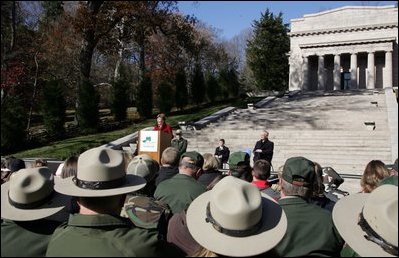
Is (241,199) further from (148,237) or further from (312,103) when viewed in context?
(312,103)

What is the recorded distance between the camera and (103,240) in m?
2.32

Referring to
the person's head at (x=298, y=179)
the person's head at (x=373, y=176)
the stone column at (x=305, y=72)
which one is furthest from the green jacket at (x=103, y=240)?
the stone column at (x=305, y=72)

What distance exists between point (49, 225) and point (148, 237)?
3.26 ft

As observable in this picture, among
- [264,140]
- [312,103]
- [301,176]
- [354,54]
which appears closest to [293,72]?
[354,54]

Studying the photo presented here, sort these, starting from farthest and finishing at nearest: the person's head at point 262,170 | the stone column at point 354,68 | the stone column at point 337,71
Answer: the stone column at point 337,71
the stone column at point 354,68
the person's head at point 262,170

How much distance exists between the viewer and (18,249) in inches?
109

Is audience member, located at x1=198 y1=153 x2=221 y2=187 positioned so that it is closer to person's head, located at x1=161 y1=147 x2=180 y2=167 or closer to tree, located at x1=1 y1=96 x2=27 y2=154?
person's head, located at x1=161 y1=147 x2=180 y2=167

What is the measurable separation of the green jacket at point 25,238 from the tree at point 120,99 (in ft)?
61.9

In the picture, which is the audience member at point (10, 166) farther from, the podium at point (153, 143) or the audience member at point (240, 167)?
the podium at point (153, 143)

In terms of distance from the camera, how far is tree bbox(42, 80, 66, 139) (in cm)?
1359

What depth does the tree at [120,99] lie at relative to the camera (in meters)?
22.5

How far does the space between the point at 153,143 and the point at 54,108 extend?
20.5 ft

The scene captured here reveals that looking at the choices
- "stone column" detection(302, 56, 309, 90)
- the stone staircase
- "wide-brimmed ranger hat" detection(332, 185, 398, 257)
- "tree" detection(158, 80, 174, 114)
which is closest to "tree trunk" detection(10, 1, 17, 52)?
"wide-brimmed ranger hat" detection(332, 185, 398, 257)

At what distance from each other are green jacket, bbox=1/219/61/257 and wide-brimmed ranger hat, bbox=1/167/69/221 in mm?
81
